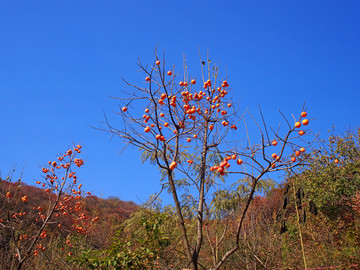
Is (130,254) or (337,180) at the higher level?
(337,180)

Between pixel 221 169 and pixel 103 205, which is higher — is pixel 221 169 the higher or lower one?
the lower one

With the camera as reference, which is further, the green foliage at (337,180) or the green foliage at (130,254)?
the green foliage at (337,180)

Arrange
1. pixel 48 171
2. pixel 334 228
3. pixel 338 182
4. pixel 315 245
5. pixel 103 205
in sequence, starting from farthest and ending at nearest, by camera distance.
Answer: pixel 103 205 → pixel 338 182 → pixel 334 228 → pixel 315 245 → pixel 48 171

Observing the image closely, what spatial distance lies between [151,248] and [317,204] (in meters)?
9.26

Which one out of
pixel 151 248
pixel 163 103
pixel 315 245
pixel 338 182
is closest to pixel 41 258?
pixel 151 248

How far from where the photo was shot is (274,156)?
8.73 ft

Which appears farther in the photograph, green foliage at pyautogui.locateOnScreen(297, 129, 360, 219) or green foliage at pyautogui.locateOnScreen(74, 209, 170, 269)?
green foliage at pyautogui.locateOnScreen(297, 129, 360, 219)

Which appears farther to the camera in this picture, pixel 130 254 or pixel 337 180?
pixel 337 180

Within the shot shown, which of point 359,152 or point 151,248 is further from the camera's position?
point 359,152

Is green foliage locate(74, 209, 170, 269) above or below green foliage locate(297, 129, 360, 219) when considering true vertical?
below

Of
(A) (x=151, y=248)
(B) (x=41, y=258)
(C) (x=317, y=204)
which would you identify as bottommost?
(B) (x=41, y=258)

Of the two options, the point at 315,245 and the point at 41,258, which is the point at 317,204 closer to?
the point at 315,245

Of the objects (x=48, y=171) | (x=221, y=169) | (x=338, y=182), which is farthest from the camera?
(x=338, y=182)

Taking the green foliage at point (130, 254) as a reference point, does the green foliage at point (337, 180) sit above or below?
above
